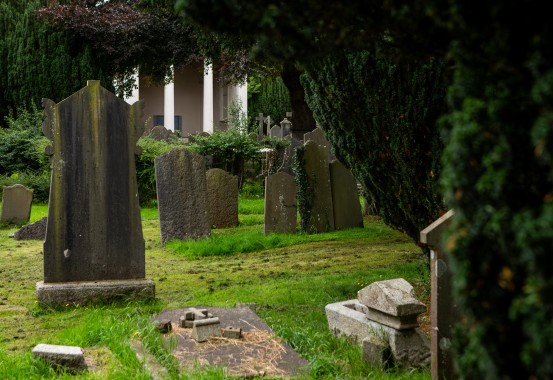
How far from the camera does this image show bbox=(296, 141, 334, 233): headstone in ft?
38.1

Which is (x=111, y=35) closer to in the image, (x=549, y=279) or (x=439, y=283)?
(x=439, y=283)

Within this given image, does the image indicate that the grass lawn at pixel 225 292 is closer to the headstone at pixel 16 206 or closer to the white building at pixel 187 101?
the headstone at pixel 16 206

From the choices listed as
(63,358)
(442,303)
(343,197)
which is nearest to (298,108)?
(343,197)

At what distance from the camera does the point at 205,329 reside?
16.6 feet

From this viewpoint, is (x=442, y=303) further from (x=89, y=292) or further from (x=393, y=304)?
(x=89, y=292)

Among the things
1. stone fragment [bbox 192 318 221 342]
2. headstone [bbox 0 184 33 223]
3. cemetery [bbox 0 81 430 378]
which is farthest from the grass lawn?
headstone [bbox 0 184 33 223]

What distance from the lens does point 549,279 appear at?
1.66 meters

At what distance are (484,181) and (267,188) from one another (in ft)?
31.7

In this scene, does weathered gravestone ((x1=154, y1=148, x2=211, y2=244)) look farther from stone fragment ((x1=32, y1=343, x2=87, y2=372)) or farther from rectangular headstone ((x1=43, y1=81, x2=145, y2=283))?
stone fragment ((x1=32, y1=343, x2=87, y2=372))

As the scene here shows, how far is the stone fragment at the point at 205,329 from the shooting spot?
16.5ft

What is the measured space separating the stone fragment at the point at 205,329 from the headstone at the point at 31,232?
776 centimetres

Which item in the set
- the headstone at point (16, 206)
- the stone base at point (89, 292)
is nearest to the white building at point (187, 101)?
the headstone at point (16, 206)

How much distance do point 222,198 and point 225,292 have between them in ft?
18.3

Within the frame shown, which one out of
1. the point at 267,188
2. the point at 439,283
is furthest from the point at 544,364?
the point at 267,188
